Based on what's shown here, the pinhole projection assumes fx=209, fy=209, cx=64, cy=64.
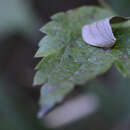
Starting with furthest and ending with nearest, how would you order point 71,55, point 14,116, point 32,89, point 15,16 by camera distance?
1. point 32,89
2. point 15,16
3. point 14,116
4. point 71,55

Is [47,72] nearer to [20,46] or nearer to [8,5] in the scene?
[8,5]

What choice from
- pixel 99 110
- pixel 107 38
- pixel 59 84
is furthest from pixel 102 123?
pixel 59 84

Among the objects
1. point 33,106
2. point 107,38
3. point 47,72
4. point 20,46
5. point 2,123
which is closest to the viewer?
point 47,72

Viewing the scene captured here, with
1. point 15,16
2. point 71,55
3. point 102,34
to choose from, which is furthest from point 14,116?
point 102,34

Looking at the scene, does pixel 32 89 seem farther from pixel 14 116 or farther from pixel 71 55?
pixel 71 55

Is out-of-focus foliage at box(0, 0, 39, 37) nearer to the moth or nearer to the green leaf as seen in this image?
the green leaf

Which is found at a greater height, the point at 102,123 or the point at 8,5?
the point at 8,5
